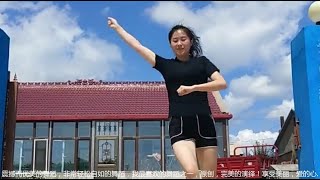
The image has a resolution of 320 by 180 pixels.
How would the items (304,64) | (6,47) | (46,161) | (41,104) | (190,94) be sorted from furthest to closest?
1. (41,104)
2. (46,161)
3. (6,47)
4. (304,64)
5. (190,94)

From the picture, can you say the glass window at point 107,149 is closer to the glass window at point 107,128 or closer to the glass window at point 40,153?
the glass window at point 107,128

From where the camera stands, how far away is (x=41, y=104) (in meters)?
20.7

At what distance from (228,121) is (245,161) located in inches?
242

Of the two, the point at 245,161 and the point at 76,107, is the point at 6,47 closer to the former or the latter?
the point at 245,161

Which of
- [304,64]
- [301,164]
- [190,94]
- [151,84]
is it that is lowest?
[301,164]

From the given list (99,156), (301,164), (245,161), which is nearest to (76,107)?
(99,156)

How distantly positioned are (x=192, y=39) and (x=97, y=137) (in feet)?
52.8

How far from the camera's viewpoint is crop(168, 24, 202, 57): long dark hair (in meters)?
4.02

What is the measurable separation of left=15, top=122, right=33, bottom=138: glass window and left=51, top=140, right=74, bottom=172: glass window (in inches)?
43.6

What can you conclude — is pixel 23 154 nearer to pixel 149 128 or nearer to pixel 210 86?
pixel 149 128

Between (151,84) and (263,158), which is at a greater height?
(151,84)

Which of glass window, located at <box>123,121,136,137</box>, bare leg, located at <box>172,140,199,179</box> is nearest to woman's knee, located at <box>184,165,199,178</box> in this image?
bare leg, located at <box>172,140,199,179</box>

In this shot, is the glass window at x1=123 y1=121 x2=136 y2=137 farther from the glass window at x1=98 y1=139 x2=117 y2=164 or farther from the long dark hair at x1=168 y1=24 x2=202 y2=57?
the long dark hair at x1=168 y1=24 x2=202 y2=57

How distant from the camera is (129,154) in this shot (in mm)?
19562
